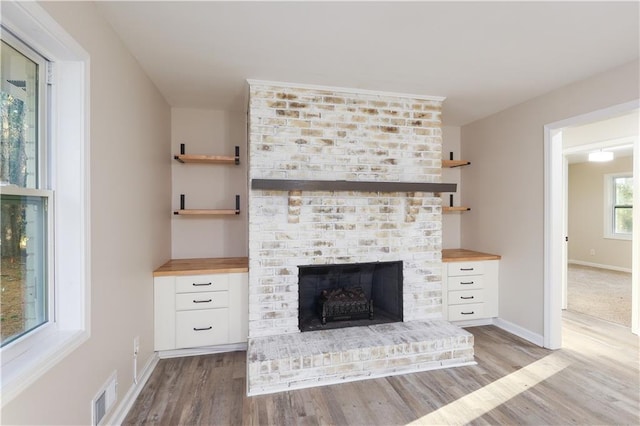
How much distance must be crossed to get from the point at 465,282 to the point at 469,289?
0.10m

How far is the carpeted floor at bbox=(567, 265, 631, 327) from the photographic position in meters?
3.97

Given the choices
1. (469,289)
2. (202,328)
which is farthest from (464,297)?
(202,328)

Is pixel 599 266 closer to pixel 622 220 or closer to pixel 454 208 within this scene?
pixel 622 220

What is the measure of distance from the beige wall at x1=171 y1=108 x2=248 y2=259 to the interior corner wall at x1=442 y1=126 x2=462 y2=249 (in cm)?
260

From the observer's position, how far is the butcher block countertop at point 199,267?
108 inches

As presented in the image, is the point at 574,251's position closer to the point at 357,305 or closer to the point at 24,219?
the point at 357,305

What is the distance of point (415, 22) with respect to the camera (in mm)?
1853

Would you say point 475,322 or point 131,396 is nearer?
point 131,396

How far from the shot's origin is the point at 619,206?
21.4 ft

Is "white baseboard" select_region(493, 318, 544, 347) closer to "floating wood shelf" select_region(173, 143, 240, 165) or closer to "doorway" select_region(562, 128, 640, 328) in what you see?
"doorway" select_region(562, 128, 640, 328)

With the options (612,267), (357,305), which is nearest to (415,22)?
(357,305)

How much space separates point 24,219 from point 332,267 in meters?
2.24

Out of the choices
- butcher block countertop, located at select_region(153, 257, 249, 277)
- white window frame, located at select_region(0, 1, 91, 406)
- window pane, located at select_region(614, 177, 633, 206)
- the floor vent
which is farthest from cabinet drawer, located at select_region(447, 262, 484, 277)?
window pane, located at select_region(614, 177, 633, 206)

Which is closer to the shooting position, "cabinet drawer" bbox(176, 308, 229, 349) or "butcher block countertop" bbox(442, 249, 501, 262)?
"cabinet drawer" bbox(176, 308, 229, 349)
